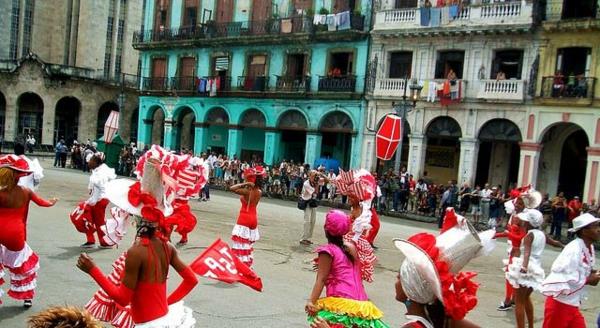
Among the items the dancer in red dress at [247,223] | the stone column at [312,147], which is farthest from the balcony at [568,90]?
the dancer in red dress at [247,223]

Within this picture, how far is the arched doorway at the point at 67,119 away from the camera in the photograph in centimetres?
4828

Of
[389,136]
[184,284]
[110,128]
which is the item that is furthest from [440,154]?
[184,284]

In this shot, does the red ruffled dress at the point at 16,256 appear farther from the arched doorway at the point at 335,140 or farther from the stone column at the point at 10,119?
the stone column at the point at 10,119

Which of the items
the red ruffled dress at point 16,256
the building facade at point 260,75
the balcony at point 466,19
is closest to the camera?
the red ruffled dress at point 16,256

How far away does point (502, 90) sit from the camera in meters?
24.0

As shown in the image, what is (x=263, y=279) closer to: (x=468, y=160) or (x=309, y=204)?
(x=309, y=204)

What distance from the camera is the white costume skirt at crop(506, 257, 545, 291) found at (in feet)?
23.7

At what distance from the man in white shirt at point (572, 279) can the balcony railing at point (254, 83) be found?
2671cm

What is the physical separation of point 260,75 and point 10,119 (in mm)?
24544

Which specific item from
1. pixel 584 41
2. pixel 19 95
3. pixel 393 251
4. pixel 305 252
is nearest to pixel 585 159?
pixel 584 41

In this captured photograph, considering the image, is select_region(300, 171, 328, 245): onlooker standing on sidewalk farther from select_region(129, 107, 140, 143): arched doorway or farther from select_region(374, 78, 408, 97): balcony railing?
select_region(129, 107, 140, 143): arched doorway

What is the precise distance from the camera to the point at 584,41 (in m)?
22.2

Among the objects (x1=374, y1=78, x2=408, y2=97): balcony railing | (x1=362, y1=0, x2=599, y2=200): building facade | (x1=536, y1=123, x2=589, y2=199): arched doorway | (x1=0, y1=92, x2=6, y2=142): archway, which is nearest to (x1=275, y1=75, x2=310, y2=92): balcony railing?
(x1=362, y1=0, x2=599, y2=200): building facade

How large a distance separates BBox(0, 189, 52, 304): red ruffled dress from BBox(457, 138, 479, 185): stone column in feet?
68.0
